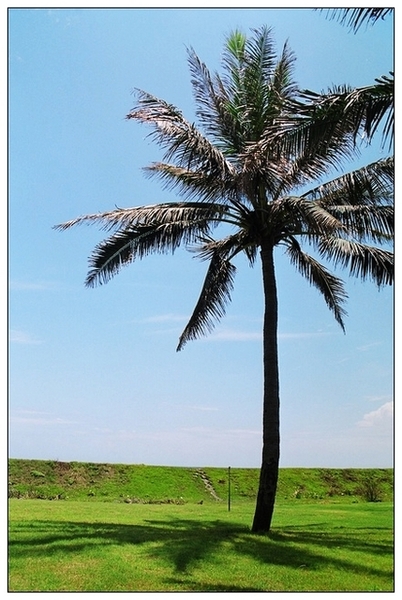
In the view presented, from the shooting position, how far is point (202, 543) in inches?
380

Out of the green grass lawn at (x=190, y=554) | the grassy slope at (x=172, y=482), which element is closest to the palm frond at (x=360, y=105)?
the green grass lawn at (x=190, y=554)

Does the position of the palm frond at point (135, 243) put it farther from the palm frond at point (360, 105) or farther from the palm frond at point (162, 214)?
the palm frond at point (360, 105)

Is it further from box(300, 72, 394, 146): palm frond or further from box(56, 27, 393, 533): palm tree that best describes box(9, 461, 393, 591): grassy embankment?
box(300, 72, 394, 146): palm frond

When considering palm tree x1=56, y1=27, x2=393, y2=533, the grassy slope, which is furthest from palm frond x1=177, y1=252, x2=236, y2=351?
the grassy slope

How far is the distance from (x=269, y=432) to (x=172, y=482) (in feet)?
33.4

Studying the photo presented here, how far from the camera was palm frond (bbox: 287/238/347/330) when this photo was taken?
13.2 m

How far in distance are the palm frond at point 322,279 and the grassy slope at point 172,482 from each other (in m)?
7.91

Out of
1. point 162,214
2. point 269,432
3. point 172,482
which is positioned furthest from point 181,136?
point 172,482

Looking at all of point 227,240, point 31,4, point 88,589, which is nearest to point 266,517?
point 88,589

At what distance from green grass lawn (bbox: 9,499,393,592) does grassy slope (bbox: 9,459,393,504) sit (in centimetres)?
631

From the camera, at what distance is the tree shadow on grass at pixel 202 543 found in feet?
28.1

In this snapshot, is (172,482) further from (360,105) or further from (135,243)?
(360,105)
